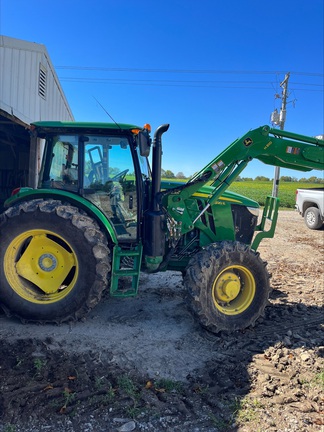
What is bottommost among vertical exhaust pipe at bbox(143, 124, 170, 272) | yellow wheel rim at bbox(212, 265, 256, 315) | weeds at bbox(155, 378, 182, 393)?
weeds at bbox(155, 378, 182, 393)

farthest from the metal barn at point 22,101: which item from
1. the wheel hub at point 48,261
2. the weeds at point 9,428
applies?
the weeds at point 9,428

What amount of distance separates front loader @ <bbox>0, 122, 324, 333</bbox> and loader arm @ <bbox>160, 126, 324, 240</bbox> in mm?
12

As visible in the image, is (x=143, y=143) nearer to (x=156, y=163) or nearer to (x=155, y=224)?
(x=156, y=163)

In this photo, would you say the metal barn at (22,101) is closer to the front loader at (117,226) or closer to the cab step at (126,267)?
the front loader at (117,226)

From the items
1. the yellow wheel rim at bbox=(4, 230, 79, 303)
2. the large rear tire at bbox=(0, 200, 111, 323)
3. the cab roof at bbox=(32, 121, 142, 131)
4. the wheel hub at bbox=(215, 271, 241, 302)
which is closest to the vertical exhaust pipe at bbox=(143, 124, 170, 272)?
the cab roof at bbox=(32, 121, 142, 131)

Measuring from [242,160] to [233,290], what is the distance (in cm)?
161

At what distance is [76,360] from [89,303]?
0.70 meters

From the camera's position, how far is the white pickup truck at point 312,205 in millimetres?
12128

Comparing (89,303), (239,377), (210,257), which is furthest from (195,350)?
(89,303)

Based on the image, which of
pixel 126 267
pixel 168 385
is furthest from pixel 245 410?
pixel 126 267

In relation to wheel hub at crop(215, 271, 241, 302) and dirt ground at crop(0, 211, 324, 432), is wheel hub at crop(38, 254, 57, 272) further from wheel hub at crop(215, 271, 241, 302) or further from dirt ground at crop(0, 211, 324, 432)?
wheel hub at crop(215, 271, 241, 302)

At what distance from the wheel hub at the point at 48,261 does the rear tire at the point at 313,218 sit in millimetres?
11076

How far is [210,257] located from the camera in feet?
12.4

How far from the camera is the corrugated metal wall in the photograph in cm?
714
